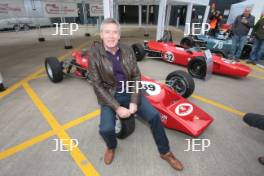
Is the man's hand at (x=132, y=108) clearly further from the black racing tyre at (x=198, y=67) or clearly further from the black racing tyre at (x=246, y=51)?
the black racing tyre at (x=246, y=51)

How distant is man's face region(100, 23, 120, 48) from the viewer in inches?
75.9

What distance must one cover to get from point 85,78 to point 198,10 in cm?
1996

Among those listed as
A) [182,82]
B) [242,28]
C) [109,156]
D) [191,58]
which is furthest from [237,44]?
[109,156]

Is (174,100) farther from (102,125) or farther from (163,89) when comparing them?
(102,125)

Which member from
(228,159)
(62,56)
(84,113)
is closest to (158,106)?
(228,159)

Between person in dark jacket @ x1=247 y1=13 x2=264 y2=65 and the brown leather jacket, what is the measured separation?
5.95m

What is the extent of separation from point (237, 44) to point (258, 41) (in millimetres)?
653

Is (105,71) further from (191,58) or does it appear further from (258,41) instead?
(258,41)

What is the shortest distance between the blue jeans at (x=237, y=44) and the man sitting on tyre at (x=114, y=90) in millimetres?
5882

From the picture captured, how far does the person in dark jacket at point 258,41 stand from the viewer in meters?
5.90

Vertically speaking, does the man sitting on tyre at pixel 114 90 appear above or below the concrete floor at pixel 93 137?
above

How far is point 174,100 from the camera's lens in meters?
2.89

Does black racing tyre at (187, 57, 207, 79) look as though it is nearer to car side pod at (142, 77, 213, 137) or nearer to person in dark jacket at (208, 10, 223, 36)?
car side pod at (142, 77, 213, 137)

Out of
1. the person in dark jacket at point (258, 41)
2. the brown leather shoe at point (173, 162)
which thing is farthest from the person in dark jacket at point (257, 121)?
the person in dark jacket at point (258, 41)
